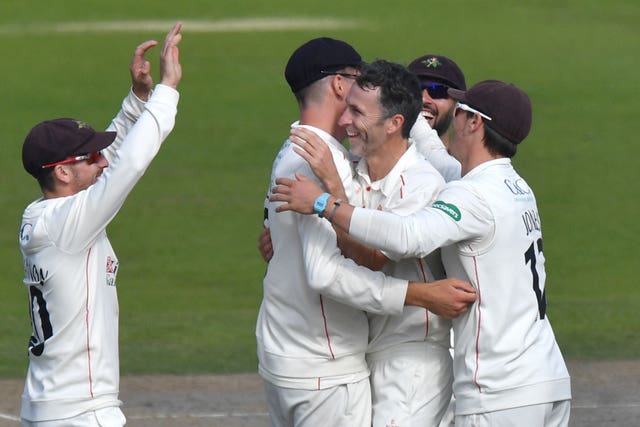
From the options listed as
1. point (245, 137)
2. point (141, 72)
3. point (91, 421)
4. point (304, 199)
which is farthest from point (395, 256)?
point (245, 137)

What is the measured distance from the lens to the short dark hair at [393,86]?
16.0ft

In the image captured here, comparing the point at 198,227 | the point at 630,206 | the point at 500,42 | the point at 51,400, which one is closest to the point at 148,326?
the point at 198,227

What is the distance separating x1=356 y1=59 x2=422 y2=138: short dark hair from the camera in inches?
191

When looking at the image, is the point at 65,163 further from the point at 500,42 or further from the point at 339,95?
the point at 500,42

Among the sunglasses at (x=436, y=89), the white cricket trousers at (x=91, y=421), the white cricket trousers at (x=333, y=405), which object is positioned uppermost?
the sunglasses at (x=436, y=89)

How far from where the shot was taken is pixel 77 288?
16.3 ft

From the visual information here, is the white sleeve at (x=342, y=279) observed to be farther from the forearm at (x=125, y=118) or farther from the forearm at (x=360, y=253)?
the forearm at (x=125, y=118)

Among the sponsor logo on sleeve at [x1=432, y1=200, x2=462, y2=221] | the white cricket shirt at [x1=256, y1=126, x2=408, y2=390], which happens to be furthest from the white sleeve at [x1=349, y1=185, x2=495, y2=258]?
the white cricket shirt at [x1=256, y1=126, x2=408, y2=390]

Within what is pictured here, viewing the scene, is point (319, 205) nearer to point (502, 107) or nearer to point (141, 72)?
point (502, 107)

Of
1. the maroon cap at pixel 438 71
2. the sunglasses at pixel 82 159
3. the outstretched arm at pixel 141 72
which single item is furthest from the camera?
the maroon cap at pixel 438 71

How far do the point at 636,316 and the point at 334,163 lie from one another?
6.30 metres

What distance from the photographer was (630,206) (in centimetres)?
1554

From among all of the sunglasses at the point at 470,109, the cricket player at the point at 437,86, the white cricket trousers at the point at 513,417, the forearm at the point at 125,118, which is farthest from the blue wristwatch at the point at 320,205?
the cricket player at the point at 437,86

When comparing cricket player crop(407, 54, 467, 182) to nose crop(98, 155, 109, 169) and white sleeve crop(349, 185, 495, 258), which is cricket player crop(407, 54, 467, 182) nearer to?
white sleeve crop(349, 185, 495, 258)
